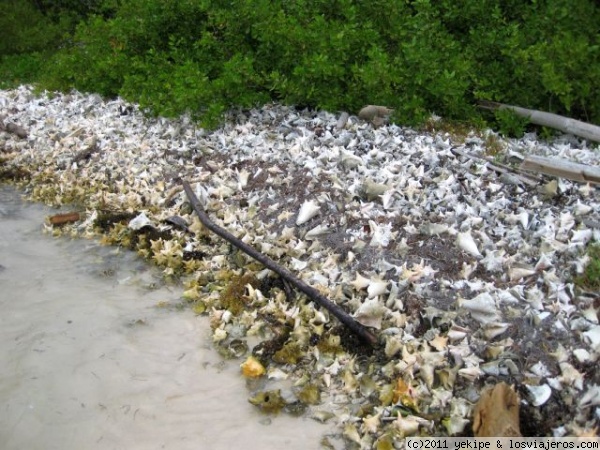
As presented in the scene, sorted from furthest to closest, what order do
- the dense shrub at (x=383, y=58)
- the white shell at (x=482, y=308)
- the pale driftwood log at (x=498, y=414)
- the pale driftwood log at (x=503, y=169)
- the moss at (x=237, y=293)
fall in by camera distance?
the dense shrub at (x=383, y=58), the pale driftwood log at (x=503, y=169), the moss at (x=237, y=293), the white shell at (x=482, y=308), the pale driftwood log at (x=498, y=414)

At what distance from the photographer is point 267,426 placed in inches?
133

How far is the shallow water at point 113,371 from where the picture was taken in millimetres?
3324

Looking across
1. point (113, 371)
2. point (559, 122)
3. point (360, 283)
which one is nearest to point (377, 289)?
point (360, 283)

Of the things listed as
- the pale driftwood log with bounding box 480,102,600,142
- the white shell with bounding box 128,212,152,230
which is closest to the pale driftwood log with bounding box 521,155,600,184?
the pale driftwood log with bounding box 480,102,600,142

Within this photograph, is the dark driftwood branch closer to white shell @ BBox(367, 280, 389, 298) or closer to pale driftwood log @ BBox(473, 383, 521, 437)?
white shell @ BBox(367, 280, 389, 298)

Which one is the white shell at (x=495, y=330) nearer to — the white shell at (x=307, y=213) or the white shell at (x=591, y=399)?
the white shell at (x=591, y=399)

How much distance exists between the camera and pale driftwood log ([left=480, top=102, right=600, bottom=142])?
5777mm

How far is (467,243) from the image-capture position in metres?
4.35

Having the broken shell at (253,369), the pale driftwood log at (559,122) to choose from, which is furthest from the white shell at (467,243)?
the pale driftwood log at (559,122)

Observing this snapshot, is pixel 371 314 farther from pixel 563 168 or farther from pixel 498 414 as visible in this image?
pixel 563 168

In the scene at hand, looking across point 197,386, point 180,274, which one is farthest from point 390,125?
point 197,386

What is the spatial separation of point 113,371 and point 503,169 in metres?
3.90

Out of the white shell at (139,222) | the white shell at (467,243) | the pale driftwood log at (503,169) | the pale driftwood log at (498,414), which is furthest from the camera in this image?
the white shell at (139,222)

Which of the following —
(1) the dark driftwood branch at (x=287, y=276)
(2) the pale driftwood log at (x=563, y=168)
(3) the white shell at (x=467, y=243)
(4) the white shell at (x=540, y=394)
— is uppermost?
(2) the pale driftwood log at (x=563, y=168)
